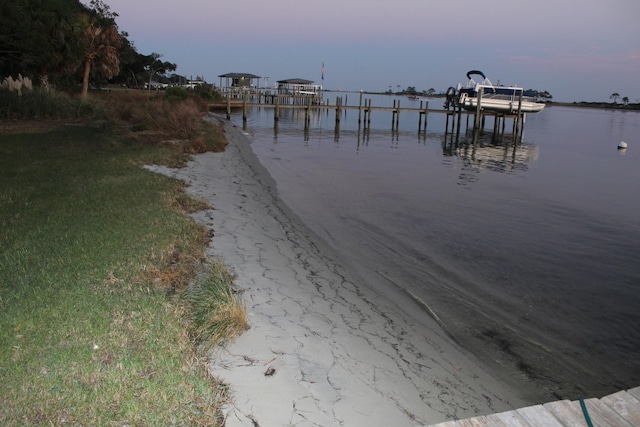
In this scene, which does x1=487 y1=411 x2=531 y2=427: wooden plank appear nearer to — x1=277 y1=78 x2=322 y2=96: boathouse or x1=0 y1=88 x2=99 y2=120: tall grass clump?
x1=0 y1=88 x2=99 y2=120: tall grass clump

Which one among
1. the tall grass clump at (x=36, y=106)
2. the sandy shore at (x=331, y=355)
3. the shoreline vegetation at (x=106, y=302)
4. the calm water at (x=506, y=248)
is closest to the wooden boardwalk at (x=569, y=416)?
the sandy shore at (x=331, y=355)

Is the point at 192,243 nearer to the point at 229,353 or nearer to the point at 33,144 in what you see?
the point at 229,353

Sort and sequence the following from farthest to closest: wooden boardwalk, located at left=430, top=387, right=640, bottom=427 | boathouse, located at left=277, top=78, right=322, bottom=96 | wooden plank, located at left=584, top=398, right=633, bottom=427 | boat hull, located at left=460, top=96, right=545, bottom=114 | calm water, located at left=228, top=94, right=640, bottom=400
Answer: boathouse, located at left=277, top=78, right=322, bottom=96 < boat hull, located at left=460, top=96, right=545, bottom=114 < calm water, located at left=228, top=94, right=640, bottom=400 < wooden plank, located at left=584, top=398, right=633, bottom=427 < wooden boardwalk, located at left=430, top=387, right=640, bottom=427

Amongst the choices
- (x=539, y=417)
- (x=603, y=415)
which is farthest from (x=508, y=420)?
(x=603, y=415)

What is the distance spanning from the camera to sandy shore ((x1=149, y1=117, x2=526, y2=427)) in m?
4.48

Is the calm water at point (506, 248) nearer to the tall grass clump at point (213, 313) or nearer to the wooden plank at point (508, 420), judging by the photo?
the wooden plank at point (508, 420)

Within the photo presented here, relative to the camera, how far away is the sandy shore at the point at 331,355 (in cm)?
448

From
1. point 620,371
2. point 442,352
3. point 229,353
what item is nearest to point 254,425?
point 229,353

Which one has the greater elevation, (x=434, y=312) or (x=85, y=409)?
(x=85, y=409)

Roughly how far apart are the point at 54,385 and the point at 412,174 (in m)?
21.1

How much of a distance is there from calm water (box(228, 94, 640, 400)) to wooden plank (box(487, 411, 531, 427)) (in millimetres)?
1799

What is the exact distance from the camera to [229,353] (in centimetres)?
511

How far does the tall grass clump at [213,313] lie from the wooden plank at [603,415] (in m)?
3.43

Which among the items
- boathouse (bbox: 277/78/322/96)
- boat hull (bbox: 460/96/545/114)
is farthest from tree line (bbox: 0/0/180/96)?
boathouse (bbox: 277/78/322/96)
